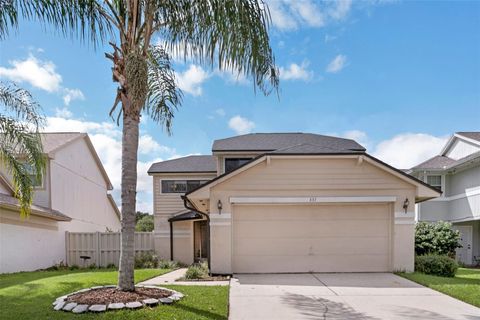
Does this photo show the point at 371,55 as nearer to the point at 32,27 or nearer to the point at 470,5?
the point at 470,5

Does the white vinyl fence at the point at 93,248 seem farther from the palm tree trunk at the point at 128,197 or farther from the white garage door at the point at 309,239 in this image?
the palm tree trunk at the point at 128,197

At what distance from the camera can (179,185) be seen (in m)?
18.8

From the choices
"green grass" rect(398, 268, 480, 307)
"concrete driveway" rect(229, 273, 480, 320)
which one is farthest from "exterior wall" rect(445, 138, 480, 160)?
"concrete driveway" rect(229, 273, 480, 320)

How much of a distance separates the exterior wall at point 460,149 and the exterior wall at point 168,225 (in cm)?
1417

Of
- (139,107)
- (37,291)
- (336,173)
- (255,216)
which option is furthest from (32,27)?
(336,173)

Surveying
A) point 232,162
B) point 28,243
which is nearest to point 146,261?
point 28,243

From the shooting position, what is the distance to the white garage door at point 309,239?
423 inches

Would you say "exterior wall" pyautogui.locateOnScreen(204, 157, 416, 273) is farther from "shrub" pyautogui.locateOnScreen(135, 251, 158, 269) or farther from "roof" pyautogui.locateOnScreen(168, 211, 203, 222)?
"roof" pyautogui.locateOnScreen(168, 211, 203, 222)

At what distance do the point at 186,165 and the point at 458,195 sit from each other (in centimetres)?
1476

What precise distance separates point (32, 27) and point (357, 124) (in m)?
12.6

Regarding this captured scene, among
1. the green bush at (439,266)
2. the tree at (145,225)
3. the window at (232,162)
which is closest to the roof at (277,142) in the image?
the window at (232,162)

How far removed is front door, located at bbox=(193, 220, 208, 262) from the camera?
694 inches

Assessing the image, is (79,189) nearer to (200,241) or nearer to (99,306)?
(200,241)

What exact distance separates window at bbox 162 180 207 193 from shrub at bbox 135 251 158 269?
4000 mm
